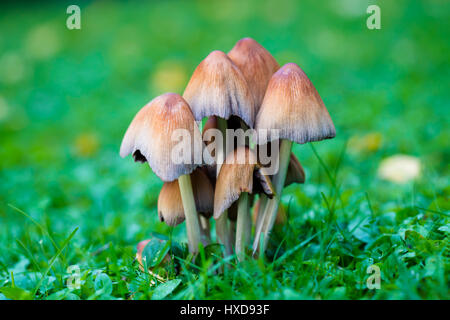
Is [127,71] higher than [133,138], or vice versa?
[127,71]

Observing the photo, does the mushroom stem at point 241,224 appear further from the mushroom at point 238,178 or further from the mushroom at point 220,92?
the mushroom at point 220,92

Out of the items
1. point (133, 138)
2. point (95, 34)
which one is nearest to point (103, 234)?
point (133, 138)

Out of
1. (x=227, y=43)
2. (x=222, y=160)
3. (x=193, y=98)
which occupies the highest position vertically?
(x=227, y=43)

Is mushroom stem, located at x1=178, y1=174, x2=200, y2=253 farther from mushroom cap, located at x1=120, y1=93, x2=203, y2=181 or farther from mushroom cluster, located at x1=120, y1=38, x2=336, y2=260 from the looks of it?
mushroom cap, located at x1=120, y1=93, x2=203, y2=181

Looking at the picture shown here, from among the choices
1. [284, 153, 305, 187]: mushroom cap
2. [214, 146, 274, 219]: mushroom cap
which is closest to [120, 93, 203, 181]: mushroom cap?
[214, 146, 274, 219]: mushroom cap

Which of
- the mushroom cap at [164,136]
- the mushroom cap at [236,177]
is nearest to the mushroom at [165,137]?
the mushroom cap at [164,136]

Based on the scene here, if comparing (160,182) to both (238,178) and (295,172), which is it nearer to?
(295,172)

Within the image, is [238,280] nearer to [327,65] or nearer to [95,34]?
[327,65]
